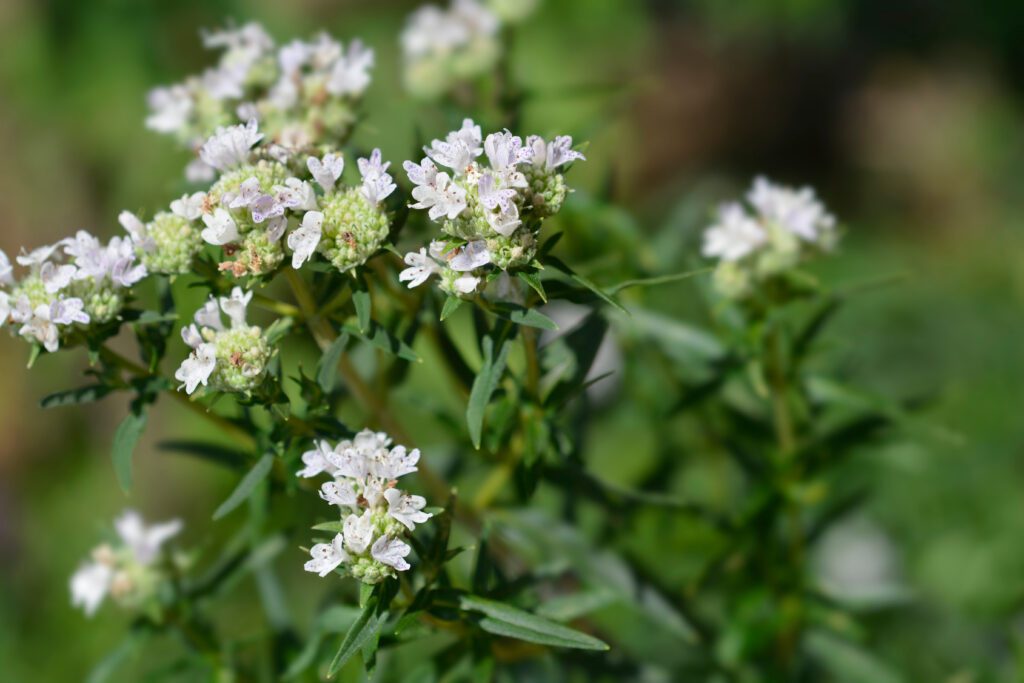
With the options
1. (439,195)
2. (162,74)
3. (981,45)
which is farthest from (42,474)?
(981,45)

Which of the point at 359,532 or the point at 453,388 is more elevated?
the point at 453,388

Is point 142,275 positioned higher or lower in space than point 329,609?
higher

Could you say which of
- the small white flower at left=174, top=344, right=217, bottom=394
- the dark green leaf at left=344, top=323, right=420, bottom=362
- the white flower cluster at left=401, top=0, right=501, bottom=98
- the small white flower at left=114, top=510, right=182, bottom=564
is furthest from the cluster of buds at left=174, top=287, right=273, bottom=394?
the white flower cluster at left=401, top=0, right=501, bottom=98

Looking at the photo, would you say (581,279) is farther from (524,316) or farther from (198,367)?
(198,367)

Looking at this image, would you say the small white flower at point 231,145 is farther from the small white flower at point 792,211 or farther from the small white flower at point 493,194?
the small white flower at point 792,211

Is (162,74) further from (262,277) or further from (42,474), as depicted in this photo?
(262,277)

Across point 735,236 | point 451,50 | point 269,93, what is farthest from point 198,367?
point 451,50
